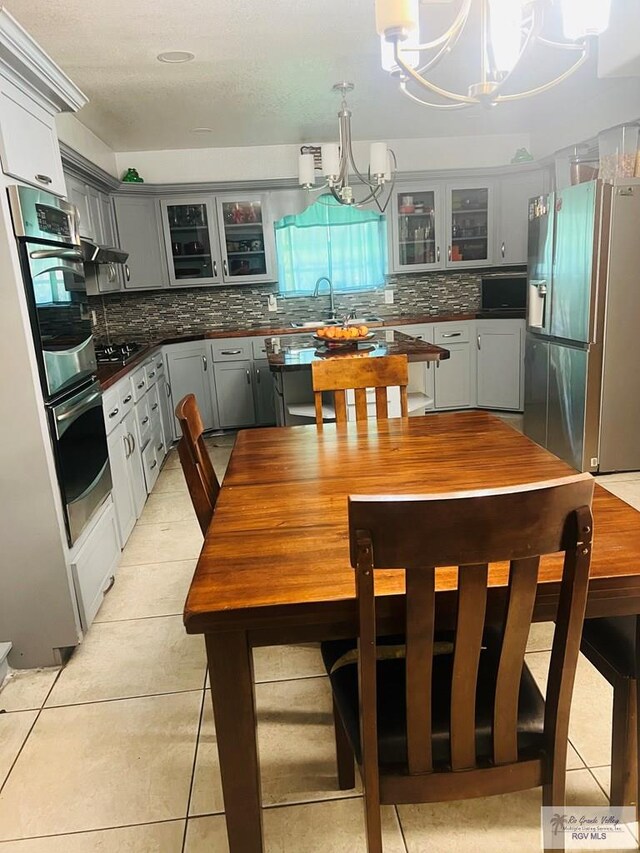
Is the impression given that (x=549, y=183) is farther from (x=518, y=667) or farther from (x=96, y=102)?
(x=518, y=667)

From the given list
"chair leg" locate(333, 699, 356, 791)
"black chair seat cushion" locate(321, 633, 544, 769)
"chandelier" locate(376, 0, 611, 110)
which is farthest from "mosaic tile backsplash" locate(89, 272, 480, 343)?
"black chair seat cushion" locate(321, 633, 544, 769)

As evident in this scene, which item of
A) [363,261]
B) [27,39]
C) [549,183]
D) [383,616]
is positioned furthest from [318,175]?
[383,616]

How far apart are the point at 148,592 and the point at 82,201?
2.88 m

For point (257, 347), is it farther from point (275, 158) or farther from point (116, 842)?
point (116, 842)

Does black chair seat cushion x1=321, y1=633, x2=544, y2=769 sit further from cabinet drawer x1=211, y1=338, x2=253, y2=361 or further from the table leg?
cabinet drawer x1=211, y1=338, x2=253, y2=361

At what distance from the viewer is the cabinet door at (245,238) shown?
17.4 ft

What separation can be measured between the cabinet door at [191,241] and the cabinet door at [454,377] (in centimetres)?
219

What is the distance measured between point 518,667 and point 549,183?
520 cm

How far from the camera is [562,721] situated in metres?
1.07

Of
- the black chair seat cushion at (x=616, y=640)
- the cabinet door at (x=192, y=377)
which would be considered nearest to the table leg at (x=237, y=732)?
the black chair seat cushion at (x=616, y=640)

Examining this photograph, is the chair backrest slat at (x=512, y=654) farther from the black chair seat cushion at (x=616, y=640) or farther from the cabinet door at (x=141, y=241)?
the cabinet door at (x=141, y=241)

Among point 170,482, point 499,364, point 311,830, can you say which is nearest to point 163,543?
point 170,482

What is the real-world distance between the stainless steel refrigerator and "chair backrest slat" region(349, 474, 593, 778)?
2820 mm

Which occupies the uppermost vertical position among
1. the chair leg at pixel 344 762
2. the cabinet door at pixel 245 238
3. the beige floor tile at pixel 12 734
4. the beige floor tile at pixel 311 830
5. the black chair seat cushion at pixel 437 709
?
the cabinet door at pixel 245 238
